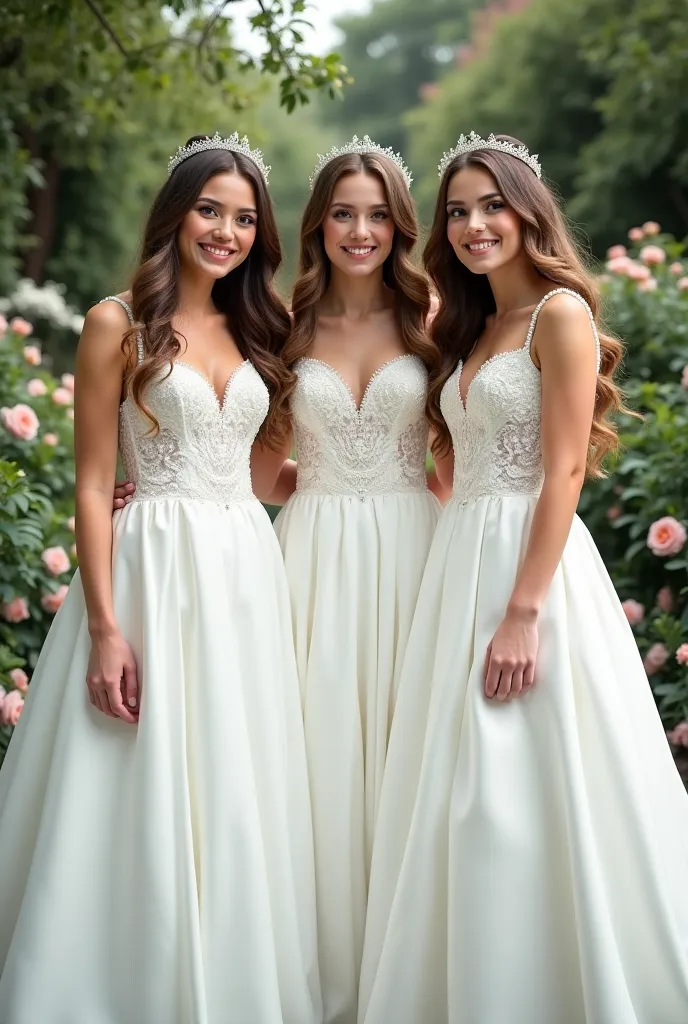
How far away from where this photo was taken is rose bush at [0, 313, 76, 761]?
4.49 meters

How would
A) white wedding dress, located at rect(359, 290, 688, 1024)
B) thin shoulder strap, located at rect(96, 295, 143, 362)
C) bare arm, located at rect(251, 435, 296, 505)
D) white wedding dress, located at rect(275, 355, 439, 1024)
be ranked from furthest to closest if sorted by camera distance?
bare arm, located at rect(251, 435, 296, 505)
white wedding dress, located at rect(275, 355, 439, 1024)
thin shoulder strap, located at rect(96, 295, 143, 362)
white wedding dress, located at rect(359, 290, 688, 1024)

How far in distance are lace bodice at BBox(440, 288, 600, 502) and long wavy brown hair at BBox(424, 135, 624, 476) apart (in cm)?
16

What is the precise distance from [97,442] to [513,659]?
54.4 inches

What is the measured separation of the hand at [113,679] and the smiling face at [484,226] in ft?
5.21

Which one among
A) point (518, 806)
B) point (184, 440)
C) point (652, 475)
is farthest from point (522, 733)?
point (652, 475)

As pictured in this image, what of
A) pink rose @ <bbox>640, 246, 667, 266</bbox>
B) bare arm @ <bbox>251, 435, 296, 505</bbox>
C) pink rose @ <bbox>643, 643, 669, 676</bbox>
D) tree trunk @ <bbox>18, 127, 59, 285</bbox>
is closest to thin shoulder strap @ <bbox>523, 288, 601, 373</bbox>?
bare arm @ <bbox>251, 435, 296, 505</bbox>

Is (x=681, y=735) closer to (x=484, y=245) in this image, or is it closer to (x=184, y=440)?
(x=484, y=245)

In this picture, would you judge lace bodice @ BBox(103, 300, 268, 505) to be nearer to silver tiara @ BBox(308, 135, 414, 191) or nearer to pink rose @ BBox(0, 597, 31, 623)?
silver tiara @ BBox(308, 135, 414, 191)

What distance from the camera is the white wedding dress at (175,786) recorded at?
A: 3111 mm

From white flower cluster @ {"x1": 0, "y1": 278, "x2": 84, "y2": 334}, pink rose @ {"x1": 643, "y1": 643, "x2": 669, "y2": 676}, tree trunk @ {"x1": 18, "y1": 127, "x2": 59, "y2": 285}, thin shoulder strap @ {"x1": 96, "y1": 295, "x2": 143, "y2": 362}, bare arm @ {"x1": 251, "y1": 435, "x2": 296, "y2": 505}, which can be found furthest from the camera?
tree trunk @ {"x1": 18, "y1": 127, "x2": 59, "y2": 285}

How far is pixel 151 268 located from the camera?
11.7 feet

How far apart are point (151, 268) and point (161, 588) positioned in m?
1.01

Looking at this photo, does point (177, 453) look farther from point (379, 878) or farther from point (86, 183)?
point (86, 183)

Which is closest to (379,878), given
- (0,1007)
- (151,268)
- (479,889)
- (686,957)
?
(479,889)
